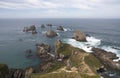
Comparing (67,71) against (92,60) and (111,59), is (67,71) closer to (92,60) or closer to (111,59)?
(92,60)

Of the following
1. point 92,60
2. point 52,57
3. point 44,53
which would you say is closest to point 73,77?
point 92,60

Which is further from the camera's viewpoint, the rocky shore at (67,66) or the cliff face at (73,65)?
the rocky shore at (67,66)

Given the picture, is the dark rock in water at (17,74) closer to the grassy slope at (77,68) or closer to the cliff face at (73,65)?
the grassy slope at (77,68)

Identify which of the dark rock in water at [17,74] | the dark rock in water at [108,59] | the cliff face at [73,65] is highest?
the cliff face at [73,65]

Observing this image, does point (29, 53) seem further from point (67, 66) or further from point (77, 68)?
point (77, 68)

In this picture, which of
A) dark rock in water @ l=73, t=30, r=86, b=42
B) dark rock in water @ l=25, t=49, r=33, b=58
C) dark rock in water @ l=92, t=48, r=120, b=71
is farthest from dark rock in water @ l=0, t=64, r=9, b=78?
dark rock in water @ l=73, t=30, r=86, b=42

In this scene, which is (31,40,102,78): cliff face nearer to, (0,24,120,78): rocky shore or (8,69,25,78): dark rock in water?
(0,24,120,78): rocky shore

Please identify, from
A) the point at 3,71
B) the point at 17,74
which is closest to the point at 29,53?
the point at 17,74

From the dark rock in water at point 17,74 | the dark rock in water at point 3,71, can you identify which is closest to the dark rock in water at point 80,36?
the dark rock in water at point 17,74
